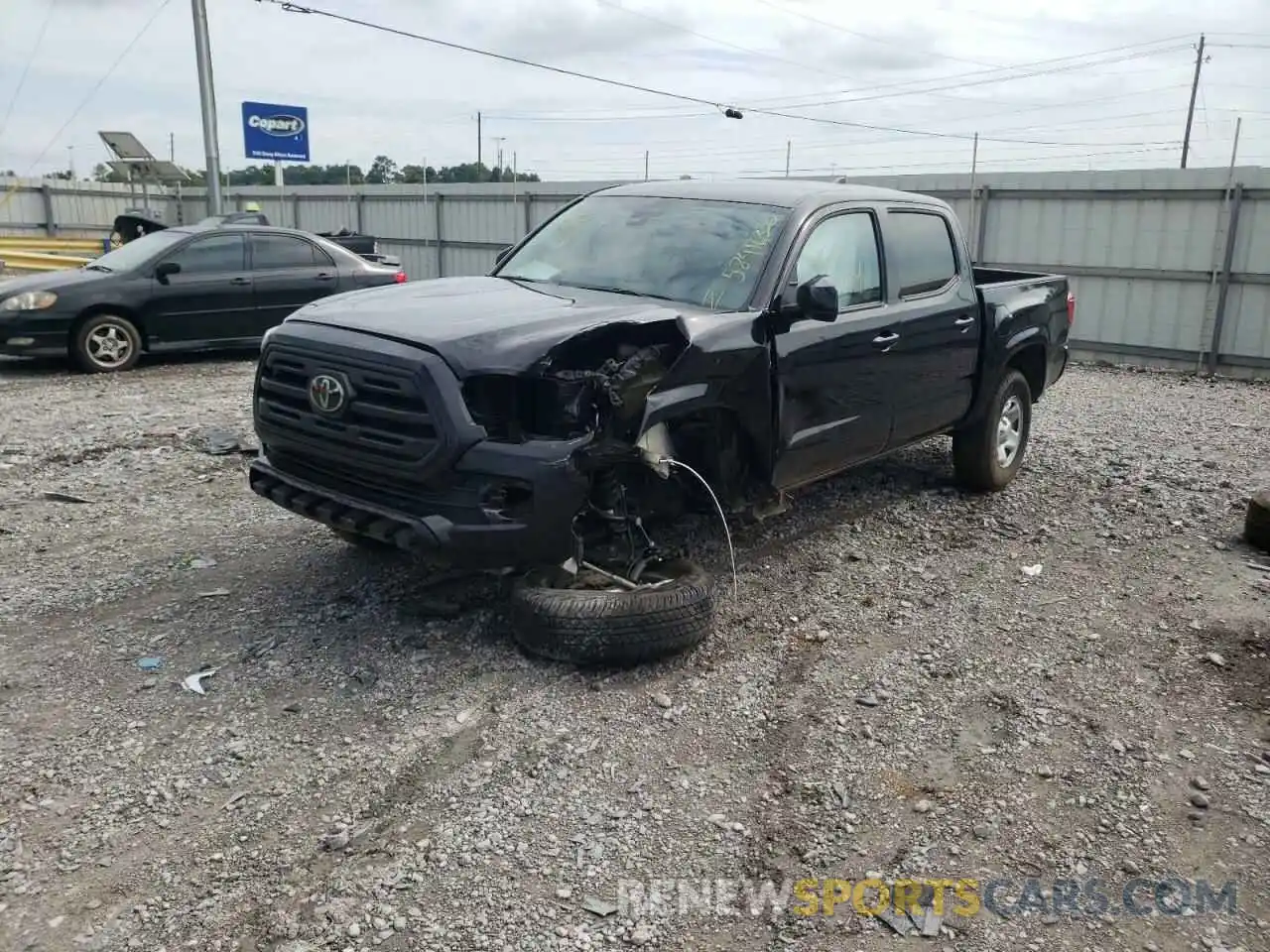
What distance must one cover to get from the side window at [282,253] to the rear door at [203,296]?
5.9 inches

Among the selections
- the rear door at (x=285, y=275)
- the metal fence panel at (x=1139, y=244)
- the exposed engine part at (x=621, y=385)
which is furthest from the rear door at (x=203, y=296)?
the exposed engine part at (x=621, y=385)

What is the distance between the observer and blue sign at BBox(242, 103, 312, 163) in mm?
22281

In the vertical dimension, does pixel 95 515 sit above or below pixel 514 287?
below

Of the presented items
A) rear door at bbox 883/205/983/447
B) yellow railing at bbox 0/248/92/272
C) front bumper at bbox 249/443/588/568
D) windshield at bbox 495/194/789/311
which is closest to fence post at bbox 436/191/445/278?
yellow railing at bbox 0/248/92/272

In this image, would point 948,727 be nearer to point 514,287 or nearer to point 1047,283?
point 514,287

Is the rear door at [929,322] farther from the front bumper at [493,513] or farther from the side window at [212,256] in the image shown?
the side window at [212,256]

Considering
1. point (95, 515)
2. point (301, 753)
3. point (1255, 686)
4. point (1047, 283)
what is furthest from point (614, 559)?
point (1047, 283)

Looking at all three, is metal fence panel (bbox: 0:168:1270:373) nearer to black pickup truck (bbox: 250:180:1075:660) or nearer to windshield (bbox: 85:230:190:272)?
windshield (bbox: 85:230:190:272)

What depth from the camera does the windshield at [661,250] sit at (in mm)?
5098

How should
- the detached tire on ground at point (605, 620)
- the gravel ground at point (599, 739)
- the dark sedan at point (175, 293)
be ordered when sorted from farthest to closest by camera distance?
1. the dark sedan at point (175, 293)
2. the detached tire on ground at point (605, 620)
3. the gravel ground at point (599, 739)

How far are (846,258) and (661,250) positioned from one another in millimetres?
1066

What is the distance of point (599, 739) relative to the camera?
12.7ft

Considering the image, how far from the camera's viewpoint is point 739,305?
4.95 metres

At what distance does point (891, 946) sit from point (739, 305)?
9.58ft
